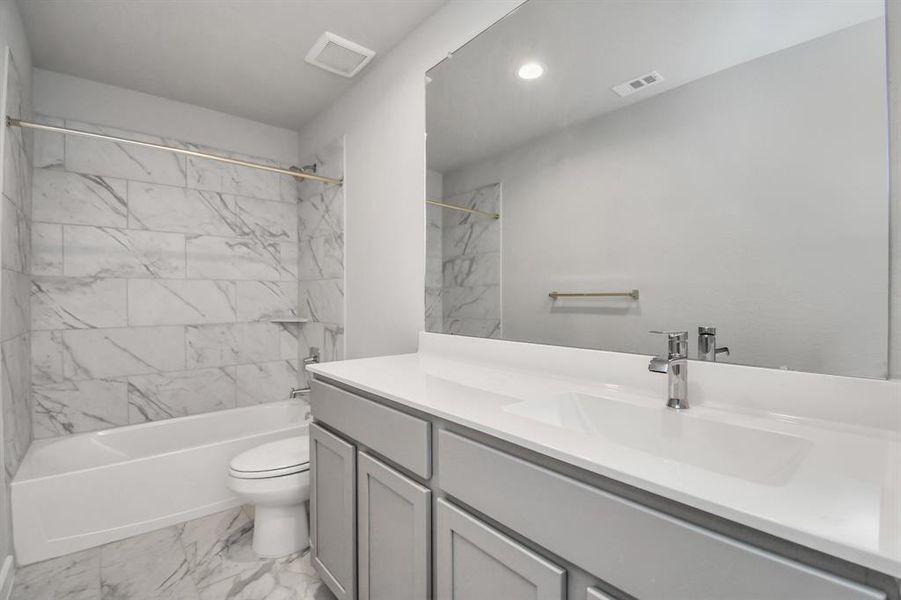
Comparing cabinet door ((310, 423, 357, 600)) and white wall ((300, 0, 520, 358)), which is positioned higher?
white wall ((300, 0, 520, 358))

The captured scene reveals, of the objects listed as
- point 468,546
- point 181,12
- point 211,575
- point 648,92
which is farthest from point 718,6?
point 211,575

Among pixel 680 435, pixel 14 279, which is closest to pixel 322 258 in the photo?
pixel 14 279

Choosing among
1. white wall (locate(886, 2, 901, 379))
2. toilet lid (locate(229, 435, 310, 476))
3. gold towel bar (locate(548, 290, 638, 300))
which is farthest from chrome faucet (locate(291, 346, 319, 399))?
white wall (locate(886, 2, 901, 379))

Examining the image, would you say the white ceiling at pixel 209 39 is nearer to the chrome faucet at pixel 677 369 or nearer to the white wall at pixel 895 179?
the white wall at pixel 895 179

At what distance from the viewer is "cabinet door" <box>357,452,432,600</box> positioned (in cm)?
101

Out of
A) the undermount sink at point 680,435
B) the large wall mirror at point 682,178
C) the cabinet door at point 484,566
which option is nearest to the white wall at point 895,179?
the large wall mirror at point 682,178

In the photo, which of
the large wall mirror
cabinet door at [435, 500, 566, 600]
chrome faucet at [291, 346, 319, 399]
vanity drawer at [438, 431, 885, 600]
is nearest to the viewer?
vanity drawer at [438, 431, 885, 600]

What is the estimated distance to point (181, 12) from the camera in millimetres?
1846

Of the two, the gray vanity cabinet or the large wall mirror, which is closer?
the gray vanity cabinet

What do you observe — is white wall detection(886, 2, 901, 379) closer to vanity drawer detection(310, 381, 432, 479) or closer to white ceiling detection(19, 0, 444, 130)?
vanity drawer detection(310, 381, 432, 479)

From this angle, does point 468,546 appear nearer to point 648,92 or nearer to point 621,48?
point 648,92

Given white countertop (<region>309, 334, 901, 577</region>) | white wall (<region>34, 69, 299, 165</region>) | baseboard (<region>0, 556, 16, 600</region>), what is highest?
white wall (<region>34, 69, 299, 165</region>)

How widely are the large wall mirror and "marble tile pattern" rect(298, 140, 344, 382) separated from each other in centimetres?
119

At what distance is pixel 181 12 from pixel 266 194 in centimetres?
133
